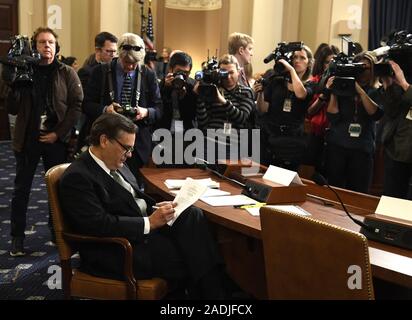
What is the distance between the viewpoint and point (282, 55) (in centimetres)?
346

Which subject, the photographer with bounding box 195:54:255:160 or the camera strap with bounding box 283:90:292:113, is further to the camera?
the camera strap with bounding box 283:90:292:113

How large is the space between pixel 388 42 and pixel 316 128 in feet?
2.73

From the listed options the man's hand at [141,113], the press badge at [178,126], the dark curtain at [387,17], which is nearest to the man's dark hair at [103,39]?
the press badge at [178,126]

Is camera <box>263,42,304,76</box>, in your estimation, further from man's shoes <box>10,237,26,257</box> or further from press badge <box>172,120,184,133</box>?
man's shoes <box>10,237,26,257</box>

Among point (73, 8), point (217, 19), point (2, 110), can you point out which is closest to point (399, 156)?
point (73, 8)

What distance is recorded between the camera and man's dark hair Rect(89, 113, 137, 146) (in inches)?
82.7

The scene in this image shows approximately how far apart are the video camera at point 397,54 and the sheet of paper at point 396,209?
1.16 m

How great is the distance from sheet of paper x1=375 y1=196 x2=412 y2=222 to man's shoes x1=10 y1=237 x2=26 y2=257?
2255 millimetres

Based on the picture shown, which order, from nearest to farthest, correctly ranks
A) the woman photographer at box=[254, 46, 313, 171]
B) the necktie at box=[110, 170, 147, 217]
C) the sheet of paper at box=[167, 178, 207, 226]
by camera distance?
1. the sheet of paper at box=[167, 178, 207, 226]
2. the necktie at box=[110, 170, 147, 217]
3. the woman photographer at box=[254, 46, 313, 171]

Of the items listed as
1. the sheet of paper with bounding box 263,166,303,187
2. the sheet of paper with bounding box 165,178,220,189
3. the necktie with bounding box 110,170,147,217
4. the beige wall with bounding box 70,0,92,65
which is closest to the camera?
the necktie with bounding box 110,170,147,217

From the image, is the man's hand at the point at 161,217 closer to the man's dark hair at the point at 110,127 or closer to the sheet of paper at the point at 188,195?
the sheet of paper at the point at 188,195

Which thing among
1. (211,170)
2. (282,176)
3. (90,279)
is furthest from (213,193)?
(90,279)

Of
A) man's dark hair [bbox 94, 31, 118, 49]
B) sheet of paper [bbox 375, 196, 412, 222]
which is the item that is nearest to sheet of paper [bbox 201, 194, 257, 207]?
sheet of paper [bbox 375, 196, 412, 222]

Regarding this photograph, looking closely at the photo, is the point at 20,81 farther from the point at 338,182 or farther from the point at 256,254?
the point at 338,182
